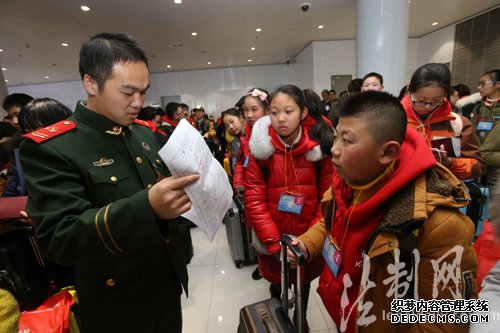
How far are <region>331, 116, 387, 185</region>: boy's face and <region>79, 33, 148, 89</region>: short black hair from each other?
73cm

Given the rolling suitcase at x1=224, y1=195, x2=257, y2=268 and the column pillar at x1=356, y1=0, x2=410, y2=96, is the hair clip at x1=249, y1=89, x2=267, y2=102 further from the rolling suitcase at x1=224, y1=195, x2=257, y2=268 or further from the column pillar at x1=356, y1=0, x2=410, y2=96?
the column pillar at x1=356, y1=0, x2=410, y2=96

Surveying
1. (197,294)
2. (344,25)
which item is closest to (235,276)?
(197,294)

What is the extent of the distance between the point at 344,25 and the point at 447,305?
6.90 metres

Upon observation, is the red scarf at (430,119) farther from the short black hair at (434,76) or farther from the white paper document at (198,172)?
the white paper document at (198,172)

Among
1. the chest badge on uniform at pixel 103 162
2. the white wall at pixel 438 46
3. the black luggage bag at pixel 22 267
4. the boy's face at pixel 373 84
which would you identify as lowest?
the black luggage bag at pixel 22 267

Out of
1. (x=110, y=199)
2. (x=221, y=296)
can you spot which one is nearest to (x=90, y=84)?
(x=110, y=199)

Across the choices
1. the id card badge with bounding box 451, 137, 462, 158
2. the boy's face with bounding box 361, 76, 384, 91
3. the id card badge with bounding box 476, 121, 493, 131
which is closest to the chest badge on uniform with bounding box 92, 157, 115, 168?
the id card badge with bounding box 451, 137, 462, 158

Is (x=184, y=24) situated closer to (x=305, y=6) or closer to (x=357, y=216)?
(x=305, y=6)

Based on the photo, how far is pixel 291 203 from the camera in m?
1.40

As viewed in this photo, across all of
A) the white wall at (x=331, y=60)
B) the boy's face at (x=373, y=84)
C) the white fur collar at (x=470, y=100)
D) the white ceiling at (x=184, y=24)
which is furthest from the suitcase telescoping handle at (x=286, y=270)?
the white wall at (x=331, y=60)

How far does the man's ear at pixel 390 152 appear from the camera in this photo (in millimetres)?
774

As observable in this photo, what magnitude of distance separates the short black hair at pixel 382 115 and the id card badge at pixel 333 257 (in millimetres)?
453

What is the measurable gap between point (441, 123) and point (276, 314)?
1.47 m

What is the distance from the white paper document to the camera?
57cm
